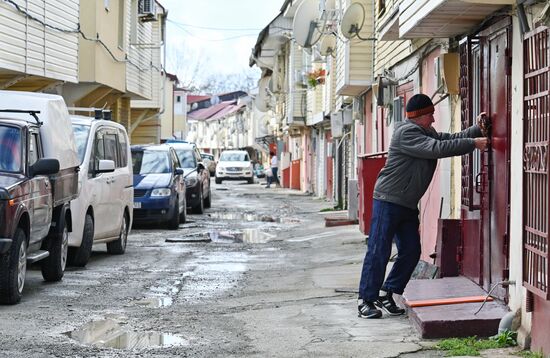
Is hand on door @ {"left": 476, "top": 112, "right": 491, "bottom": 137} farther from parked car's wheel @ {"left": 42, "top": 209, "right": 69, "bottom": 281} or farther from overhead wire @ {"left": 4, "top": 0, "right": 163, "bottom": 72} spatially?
overhead wire @ {"left": 4, "top": 0, "right": 163, "bottom": 72}

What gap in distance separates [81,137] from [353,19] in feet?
23.8

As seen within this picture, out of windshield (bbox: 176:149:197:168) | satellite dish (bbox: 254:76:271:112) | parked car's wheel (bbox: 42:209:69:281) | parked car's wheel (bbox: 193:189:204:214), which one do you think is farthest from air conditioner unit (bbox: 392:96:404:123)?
satellite dish (bbox: 254:76:271:112)

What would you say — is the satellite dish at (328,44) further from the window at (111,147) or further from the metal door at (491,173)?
the metal door at (491,173)

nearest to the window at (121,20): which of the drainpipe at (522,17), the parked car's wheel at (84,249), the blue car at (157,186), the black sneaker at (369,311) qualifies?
the blue car at (157,186)

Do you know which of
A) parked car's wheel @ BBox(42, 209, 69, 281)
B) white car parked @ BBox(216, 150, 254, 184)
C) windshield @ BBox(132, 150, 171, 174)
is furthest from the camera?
white car parked @ BBox(216, 150, 254, 184)

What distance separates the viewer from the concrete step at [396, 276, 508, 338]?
26.8 ft

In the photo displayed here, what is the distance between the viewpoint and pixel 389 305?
9.48m

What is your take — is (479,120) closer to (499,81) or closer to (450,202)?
(499,81)

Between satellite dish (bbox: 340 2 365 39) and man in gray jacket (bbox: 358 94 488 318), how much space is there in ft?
37.6

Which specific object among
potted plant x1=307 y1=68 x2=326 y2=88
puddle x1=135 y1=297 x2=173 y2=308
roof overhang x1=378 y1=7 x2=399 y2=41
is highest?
potted plant x1=307 y1=68 x2=326 y2=88

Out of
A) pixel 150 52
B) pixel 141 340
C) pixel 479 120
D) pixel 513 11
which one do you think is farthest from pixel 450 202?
pixel 150 52

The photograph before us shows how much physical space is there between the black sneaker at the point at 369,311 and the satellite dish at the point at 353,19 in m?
11.7

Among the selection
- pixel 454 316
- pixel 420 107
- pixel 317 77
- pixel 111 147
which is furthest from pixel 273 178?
pixel 454 316

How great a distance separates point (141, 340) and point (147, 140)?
129 ft
